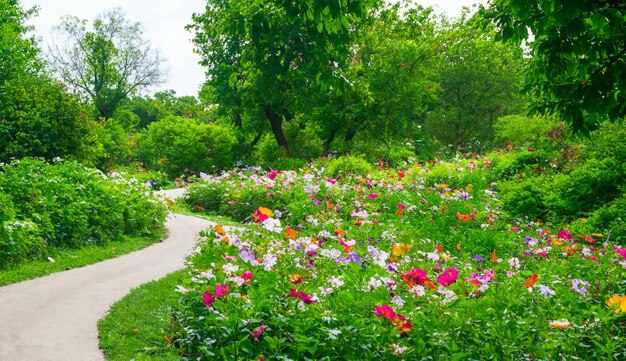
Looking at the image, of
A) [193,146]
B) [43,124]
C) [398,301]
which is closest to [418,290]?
[398,301]

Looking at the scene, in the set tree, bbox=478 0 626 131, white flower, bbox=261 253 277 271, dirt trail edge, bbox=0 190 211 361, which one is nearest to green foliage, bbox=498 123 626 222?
tree, bbox=478 0 626 131

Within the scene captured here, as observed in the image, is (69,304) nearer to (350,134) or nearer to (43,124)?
(43,124)

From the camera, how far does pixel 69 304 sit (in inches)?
217

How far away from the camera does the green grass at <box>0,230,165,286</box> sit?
21.2ft

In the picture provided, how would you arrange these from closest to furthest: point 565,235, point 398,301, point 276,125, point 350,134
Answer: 1. point 398,301
2. point 565,235
3. point 276,125
4. point 350,134

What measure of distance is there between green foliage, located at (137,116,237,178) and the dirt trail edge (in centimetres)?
1588

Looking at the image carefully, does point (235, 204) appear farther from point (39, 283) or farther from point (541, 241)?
point (541, 241)

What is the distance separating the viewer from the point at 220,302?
3891mm

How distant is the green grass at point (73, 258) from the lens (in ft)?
21.2

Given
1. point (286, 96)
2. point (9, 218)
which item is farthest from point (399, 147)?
point (9, 218)

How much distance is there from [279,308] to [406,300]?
3.31 feet

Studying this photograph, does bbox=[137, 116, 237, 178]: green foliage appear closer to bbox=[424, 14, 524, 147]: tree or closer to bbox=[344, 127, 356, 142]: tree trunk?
bbox=[344, 127, 356, 142]: tree trunk

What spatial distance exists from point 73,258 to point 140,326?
3.09m

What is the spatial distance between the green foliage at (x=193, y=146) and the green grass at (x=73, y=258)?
48.4 ft
